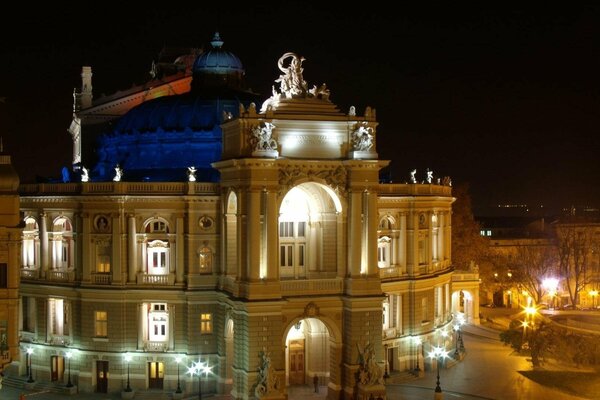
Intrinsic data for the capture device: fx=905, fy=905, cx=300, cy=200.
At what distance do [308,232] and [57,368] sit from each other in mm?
18553

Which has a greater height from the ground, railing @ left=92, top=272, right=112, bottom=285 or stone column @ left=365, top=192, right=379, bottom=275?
stone column @ left=365, top=192, right=379, bottom=275

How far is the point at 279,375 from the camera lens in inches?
1967

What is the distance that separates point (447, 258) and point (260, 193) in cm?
2428

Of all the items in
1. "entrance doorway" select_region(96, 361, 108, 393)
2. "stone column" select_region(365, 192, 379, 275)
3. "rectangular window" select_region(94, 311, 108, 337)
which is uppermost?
"stone column" select_region(365, 192, 379, 275)

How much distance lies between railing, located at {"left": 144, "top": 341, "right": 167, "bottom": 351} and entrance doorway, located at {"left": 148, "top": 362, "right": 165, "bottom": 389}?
879 millimetres

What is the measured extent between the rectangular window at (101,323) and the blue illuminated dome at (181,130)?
9795 millimetres

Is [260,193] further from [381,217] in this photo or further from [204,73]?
[204,73]

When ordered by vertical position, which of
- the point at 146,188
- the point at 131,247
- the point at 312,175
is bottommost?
the point at 131,247

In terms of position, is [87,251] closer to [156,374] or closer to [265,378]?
[156,374]

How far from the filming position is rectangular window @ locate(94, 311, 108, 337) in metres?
56.6

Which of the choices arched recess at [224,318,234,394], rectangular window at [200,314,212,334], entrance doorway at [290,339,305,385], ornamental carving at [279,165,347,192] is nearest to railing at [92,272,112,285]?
rectangular window at [200,314,212,334]

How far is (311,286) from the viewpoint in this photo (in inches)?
2052

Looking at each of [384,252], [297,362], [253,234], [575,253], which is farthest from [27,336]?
[575,253]

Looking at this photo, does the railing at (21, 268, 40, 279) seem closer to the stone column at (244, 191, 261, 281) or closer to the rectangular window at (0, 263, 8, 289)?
the rectangular window at (0, 263, 8, 289)
